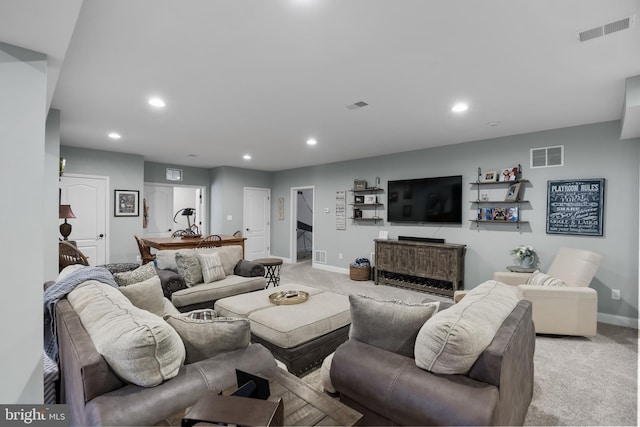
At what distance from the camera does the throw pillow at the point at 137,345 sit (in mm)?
1190

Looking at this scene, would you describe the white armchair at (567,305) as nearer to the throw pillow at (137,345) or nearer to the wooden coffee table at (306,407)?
the wooden coffee table at (306,407)

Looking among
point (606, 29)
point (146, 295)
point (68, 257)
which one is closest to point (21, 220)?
point (146, 295)

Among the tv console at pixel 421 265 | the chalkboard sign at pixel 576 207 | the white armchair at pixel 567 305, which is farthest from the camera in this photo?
the tv console at pixel 421 265

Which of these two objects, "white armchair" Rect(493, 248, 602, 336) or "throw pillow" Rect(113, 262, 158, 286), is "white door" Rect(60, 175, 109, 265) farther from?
"white armchair" Rect(493, 248, 602, 336)

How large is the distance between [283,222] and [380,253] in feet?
11.2

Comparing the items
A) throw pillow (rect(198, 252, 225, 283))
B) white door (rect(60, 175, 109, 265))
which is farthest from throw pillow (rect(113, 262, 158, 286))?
white door (rect(60, 175, 109, 265))

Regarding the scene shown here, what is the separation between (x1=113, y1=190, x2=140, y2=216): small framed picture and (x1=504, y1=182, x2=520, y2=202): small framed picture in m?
6.76

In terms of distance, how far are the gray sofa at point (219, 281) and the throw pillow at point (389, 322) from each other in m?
2.46

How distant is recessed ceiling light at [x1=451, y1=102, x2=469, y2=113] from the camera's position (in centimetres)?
330

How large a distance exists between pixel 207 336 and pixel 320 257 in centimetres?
594

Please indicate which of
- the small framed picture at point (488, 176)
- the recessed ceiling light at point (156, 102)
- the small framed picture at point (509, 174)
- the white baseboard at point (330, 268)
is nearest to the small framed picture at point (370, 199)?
the white baseboard at point (330, 268)

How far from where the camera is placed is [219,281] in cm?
396

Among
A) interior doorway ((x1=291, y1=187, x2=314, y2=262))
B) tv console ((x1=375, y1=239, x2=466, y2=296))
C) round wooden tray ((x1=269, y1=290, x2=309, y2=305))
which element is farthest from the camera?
interior doorway ((x1=291, y1=187, x2=314, y2=262))

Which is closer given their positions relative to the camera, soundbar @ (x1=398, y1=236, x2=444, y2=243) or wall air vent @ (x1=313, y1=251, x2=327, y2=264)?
soundbar @ (x1=398, y1=236, x2=444, y2=243)
